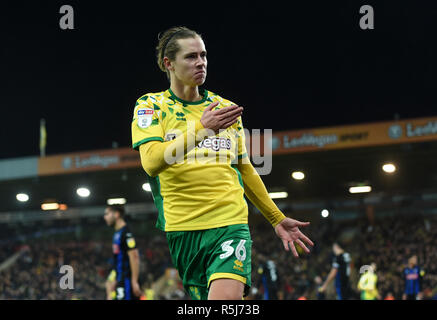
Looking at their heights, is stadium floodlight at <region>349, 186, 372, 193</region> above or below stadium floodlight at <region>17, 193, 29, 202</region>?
below

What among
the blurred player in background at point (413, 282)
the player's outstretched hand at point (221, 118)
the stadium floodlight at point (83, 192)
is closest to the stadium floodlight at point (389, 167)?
the blurred player in background at point (413, 282)

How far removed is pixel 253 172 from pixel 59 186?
1988cm

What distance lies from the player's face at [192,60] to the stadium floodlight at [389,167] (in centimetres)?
1625

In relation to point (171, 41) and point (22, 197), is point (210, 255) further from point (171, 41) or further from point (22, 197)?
point (22, 197)

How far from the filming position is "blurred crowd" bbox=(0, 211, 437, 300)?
19.2 meters

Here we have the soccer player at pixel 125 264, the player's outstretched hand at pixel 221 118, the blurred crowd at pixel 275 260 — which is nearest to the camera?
the player's outstretched hand at pixel 221 118

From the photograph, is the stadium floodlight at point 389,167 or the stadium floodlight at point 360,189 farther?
the stadium floodlight at point 360,189

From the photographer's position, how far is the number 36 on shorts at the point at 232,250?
3.09 meters

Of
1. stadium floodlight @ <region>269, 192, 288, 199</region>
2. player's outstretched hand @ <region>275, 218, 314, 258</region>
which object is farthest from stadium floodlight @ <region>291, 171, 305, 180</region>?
player's outstretched hand @ <region>275, 218, 314, 258</region>

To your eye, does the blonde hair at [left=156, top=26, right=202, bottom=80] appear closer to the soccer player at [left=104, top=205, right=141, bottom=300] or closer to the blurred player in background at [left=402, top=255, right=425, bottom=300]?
the soccer player at [left=104, top=205, right=141, bottom=300]

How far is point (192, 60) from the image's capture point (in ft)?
11.0

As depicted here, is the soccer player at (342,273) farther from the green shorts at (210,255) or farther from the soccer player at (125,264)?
the green shorts at (210,255)
